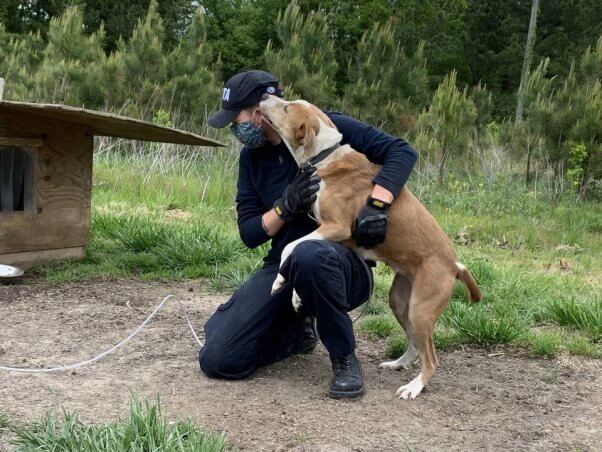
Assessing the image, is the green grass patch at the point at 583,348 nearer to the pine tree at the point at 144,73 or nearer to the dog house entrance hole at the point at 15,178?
the dog house entrance hole at the point at 15,178

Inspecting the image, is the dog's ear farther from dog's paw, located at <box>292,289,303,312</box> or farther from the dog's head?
dog's paw, located at <box>292,289,303,312</box>

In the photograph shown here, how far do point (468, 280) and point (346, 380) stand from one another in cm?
83

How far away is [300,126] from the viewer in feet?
12.3

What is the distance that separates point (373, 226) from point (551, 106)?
913 centimetres

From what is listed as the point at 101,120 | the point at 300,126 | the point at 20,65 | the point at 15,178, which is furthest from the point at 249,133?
the point at 20,65

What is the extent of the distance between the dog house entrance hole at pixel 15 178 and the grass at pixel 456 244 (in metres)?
0.60

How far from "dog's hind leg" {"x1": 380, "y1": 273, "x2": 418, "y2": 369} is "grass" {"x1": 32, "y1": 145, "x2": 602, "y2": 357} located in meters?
0.28

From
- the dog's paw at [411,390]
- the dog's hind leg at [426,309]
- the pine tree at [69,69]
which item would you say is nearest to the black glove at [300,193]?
the dog's hind leg at [426,309]

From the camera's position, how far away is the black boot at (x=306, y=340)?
420 centimetres

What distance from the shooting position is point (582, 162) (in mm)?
11641

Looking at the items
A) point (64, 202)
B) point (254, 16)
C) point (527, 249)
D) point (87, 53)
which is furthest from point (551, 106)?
point (254, 16)

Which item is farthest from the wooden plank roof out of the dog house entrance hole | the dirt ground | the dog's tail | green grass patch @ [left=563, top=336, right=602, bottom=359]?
green grass patch @ [left=563, top=336, right=602, bottom=359]

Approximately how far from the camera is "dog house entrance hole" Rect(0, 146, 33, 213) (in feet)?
19.8

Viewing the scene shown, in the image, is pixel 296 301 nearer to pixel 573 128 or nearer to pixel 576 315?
pixel 576 315
